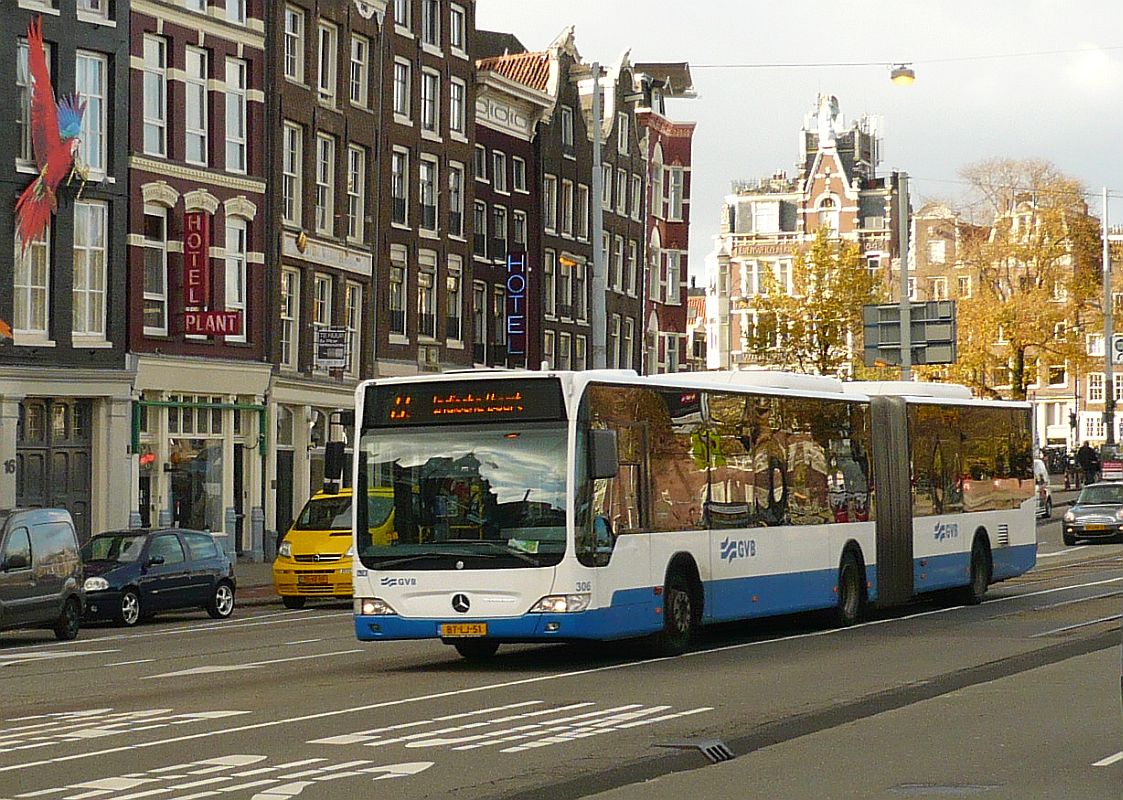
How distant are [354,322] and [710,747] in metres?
41.5

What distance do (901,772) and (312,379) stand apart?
39.9 m

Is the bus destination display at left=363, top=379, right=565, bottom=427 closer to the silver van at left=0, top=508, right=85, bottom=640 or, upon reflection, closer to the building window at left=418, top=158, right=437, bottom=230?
the silver van at left=0, top=508, right=85, bottom=640

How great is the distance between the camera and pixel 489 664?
2048 cm

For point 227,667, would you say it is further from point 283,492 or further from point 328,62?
point 328,62

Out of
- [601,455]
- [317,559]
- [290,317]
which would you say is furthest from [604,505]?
[290,317]

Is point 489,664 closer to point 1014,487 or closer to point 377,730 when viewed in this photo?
point 377,730

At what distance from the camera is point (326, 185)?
2044 inches

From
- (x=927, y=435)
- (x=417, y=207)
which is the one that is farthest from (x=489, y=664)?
(x=417, y=207)

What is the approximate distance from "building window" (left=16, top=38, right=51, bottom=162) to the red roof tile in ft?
95.1

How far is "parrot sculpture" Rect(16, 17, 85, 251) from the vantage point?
4028 centimetres

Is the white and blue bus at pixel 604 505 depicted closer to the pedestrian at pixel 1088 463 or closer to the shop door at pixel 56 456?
the shop door at pixel 56 456

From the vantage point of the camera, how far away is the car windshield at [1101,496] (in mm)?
53594

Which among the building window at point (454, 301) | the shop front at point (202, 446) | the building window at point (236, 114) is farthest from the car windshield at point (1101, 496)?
the building window at point (236, 114)

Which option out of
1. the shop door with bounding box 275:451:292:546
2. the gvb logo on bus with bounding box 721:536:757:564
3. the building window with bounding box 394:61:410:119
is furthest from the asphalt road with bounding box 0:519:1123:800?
the building window with bounding box 394:61:410:119
